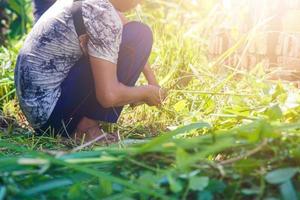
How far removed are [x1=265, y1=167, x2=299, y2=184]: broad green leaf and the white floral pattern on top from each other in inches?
47.1

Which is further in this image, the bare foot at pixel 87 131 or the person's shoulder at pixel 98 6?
the bare foot at pixel 87 131

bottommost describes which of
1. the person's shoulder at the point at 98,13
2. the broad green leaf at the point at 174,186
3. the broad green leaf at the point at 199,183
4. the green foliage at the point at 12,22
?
the green foliage at the point at 12,22

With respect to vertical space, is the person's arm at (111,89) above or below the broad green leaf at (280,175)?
below

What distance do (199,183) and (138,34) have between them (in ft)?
4.68

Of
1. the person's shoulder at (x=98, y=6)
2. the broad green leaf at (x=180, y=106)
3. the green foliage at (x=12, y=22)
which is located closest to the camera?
the person's shoulder at (x=98, y=6)

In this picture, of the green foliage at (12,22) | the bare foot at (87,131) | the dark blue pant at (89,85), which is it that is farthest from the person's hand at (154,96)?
the green foliage at (12,22)

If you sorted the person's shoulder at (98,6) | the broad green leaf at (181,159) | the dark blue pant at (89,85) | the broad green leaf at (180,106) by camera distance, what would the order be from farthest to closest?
the broad green leaf at (180,106) < the dark blue pant at (89,85) < the person's shoulder at (98,6) < the broad green leaf at (181,159)

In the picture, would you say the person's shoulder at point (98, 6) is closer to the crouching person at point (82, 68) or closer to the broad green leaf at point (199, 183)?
the crouching person at point (82, 68)

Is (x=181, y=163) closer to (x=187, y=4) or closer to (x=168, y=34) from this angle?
(x=168, y=34)

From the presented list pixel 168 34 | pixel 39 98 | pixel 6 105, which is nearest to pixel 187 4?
pixel 168 34

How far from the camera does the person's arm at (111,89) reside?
2408mm

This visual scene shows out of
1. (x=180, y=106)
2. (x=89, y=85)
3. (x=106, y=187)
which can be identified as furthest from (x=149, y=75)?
(x=106, y=187)

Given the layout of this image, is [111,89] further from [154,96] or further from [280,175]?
[280,175]

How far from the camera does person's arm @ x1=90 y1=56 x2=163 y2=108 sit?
241cm
